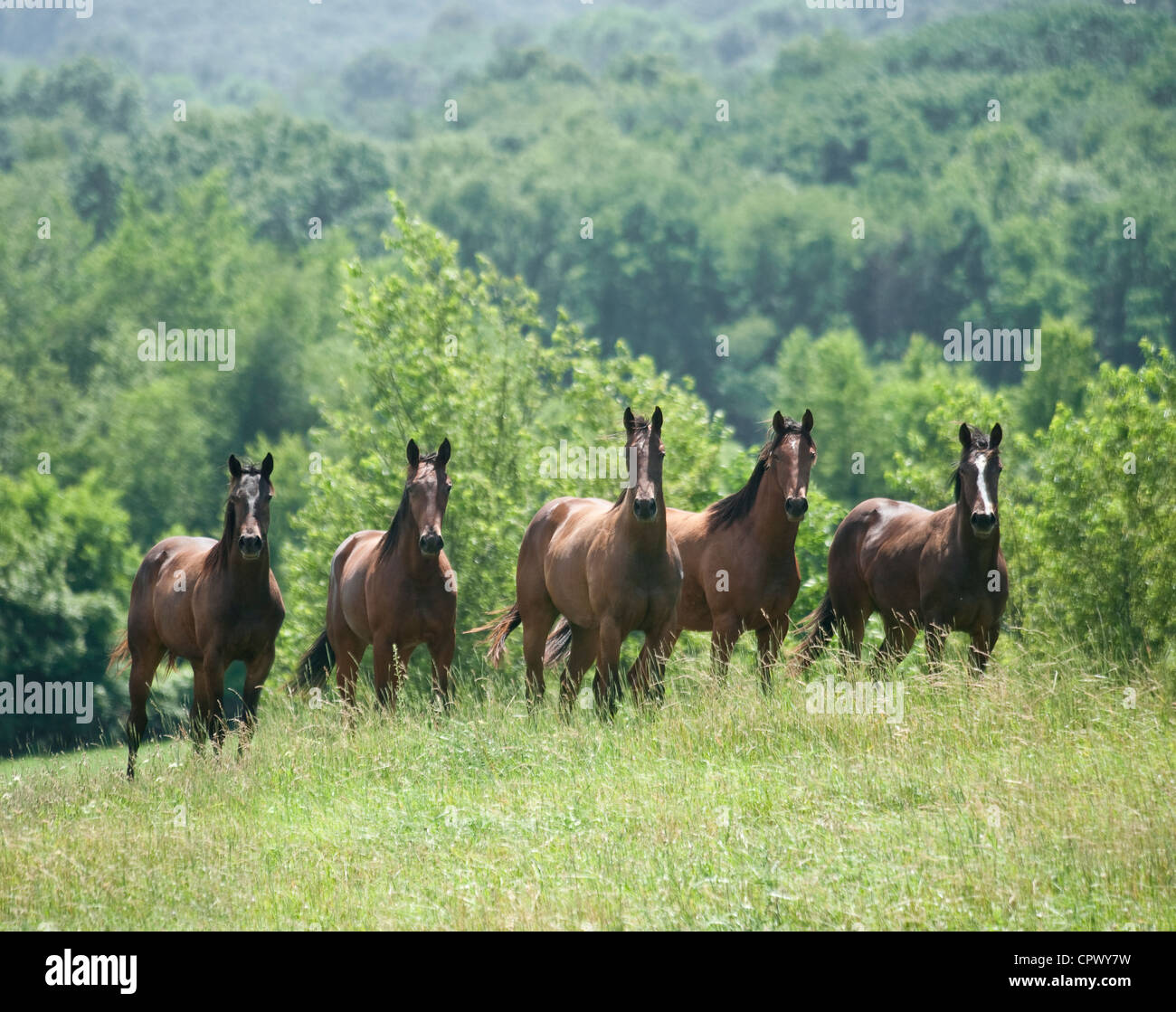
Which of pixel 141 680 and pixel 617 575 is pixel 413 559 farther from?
pixel 141 680

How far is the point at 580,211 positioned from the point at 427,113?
203ft

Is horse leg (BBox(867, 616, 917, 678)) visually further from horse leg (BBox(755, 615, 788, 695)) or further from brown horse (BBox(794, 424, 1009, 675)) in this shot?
horse leg (BBox(755, 615, 788, 695))

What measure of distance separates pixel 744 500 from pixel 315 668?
471cm

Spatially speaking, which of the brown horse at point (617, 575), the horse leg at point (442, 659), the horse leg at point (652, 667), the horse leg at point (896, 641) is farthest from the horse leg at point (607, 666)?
the horse leg at point (896, 641)

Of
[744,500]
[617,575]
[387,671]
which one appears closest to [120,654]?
[387,671]

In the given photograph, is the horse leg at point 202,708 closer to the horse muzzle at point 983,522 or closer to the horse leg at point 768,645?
the horse leg at point 768,645

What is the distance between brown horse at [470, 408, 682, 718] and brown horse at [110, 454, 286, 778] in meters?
2.40

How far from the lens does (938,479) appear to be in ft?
88.1

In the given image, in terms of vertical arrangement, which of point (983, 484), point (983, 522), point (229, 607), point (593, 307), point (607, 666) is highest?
point (593, 307)

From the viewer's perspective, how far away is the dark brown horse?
35.7 feet

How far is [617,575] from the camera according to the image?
1048 cm

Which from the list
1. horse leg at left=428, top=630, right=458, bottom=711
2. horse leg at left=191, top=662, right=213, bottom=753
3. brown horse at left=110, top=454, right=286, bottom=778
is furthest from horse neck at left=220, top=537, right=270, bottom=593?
horse leg at left=428, top=630, right=458, bottom=711

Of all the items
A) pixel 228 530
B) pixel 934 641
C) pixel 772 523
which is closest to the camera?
pixel 228 530

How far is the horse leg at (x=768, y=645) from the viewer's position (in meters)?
10.9
